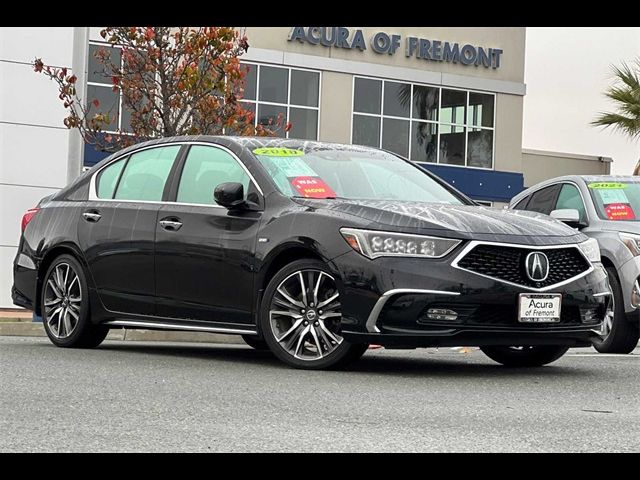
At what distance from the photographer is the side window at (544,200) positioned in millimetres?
12992

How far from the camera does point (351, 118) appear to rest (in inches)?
1585

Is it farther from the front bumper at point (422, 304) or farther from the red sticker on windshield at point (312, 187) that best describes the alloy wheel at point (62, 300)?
the front bumper at point (422, 304)

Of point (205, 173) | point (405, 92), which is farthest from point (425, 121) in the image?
point (205, 173)

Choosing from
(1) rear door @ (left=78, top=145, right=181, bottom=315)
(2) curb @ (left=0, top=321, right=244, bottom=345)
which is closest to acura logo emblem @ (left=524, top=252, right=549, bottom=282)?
(1) rear door @ (left=78, top=145, right=181, bottom=315)

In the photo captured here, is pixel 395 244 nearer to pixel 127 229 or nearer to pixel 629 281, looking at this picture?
pixel 127 229

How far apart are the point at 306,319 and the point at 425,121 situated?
3349 cm

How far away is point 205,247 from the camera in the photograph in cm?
910

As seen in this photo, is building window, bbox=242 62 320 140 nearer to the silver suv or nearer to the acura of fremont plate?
the silver suv

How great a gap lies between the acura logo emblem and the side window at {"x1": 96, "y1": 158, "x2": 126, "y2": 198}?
347 cm

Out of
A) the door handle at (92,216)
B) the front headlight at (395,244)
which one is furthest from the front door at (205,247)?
the front headlight at (395,244)

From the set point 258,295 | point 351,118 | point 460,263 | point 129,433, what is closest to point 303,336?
point 258,295

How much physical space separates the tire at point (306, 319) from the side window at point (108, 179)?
84.7 inches

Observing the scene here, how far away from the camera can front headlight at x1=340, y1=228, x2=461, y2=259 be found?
26.6ft
